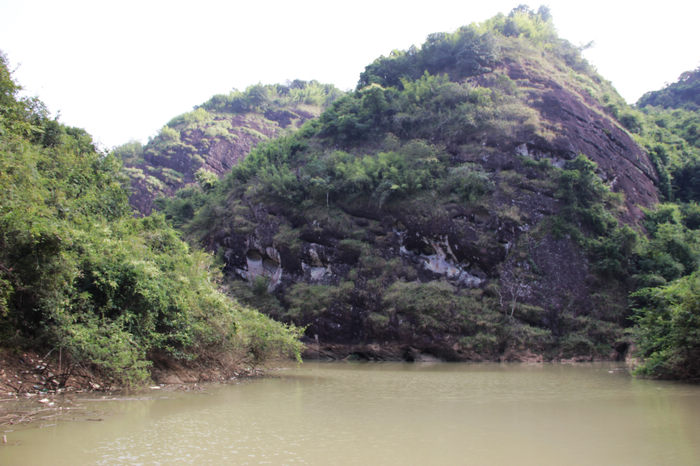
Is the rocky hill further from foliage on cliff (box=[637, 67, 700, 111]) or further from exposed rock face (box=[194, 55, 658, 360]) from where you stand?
foliage on cliff (box=[637, 67, 700, 111])

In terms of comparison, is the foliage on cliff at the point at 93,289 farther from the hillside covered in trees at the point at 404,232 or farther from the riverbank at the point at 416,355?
the riverbank at the point at 416,355

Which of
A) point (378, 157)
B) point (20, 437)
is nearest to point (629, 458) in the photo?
point (20, 437)

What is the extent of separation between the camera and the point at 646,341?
14945mm

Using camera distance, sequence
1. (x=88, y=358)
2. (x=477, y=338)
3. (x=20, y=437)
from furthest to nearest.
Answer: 1. (x=477, y=338)
2. (x=88, y=358)
3. (x=20, y=437)

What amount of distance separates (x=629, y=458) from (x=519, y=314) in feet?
67.1

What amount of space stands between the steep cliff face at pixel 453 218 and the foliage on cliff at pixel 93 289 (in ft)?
40.6

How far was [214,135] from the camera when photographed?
64.3 m

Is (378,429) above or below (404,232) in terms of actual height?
below

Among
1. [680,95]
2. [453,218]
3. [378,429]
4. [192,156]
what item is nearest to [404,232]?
[453,218]

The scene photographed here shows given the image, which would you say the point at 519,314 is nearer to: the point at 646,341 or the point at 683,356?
the point at 646,341

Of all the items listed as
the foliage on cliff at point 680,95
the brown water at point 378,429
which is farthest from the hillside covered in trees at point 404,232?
the foliage on cliff at point 680,95

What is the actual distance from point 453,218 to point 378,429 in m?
21.4

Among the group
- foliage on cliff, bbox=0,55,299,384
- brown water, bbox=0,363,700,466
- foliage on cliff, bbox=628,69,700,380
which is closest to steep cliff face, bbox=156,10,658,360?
foliage on cliff, bbox=628,69,700,380

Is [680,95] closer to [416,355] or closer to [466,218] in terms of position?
[466,218]
